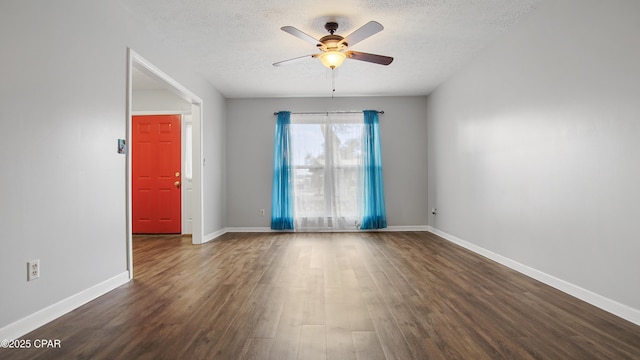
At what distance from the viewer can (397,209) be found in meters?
6.18

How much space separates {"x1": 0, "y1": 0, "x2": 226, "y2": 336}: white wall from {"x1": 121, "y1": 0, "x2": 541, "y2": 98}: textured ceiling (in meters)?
0.56

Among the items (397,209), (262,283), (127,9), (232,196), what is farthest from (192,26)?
(397,209)

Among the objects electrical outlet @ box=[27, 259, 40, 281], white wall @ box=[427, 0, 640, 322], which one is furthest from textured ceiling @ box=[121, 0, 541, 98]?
electrical outlet @ box=[27, 259, 40, 281]

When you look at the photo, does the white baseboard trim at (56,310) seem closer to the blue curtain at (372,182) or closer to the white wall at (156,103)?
the white wall at (156,103)

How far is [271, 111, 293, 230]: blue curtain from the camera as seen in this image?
6043 millimetres

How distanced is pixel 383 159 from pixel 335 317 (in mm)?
4348

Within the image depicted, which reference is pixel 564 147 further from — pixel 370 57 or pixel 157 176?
pixel 157 176

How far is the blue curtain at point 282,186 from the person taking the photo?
6.04 metres

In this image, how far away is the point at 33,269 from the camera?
206 centimetres

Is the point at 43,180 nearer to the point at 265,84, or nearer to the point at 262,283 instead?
the point at 262,283

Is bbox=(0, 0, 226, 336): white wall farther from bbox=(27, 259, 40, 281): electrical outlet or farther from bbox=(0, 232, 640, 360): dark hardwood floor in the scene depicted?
bbox=(0, 232, 640, 360): dark hardwood floor

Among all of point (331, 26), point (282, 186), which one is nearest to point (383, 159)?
point (282, 186)

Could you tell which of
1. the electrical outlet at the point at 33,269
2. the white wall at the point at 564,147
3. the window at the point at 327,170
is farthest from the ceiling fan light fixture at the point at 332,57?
the electrical outlet at the point at 33,269

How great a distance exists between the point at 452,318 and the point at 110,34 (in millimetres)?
3403
